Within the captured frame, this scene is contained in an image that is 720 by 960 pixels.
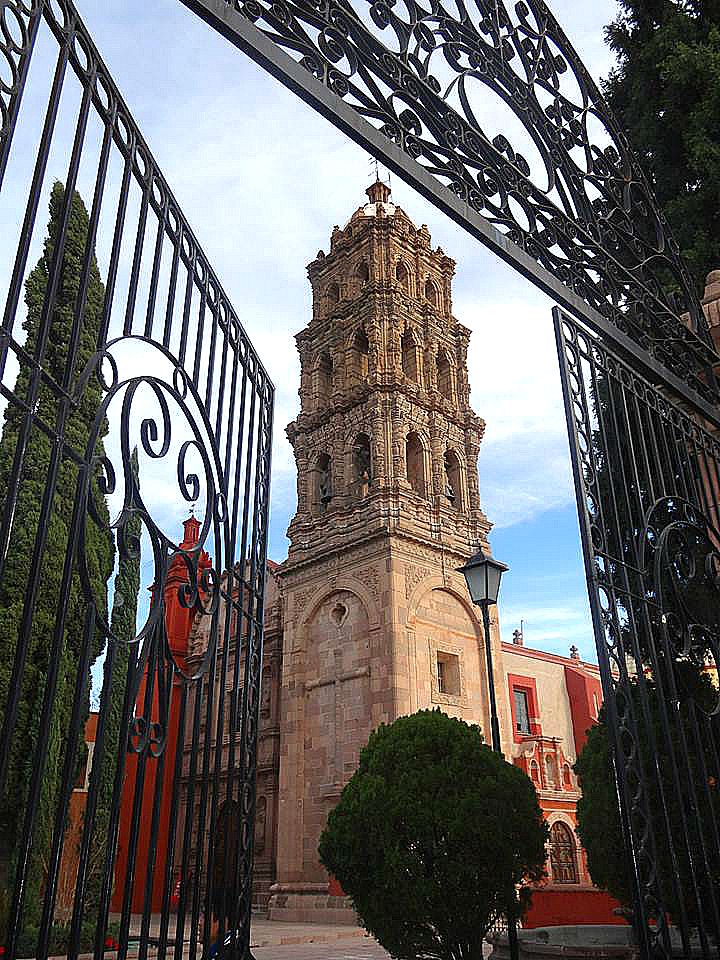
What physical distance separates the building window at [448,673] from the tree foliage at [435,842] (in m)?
11.3

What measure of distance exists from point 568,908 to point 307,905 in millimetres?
7328

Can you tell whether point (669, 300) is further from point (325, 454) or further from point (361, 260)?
point (361, 260)

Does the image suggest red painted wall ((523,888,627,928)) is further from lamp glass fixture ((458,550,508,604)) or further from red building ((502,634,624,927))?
lamp glass fixture ((458,550,508,604))

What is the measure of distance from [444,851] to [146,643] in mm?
4573

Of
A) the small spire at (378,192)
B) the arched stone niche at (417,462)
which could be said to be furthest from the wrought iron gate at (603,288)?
the small spire at (378,192)

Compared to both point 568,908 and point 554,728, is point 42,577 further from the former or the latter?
point 554,728

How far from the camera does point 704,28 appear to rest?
7.11m

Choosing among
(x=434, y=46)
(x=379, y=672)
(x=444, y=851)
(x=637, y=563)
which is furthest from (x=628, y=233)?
(x=379, y=672)

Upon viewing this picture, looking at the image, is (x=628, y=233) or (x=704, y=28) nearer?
(x=628, y=233)

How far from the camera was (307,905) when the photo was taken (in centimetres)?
1603

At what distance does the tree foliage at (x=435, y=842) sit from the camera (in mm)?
5637

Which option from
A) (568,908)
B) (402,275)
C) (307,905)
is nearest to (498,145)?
(568,908)

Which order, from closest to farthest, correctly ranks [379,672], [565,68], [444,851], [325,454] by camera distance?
[565,68] < [444,851] < [379,672] < [325,454]

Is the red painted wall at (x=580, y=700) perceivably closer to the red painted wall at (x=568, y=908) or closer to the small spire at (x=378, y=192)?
the red painted wall at (x=568, y=908)
